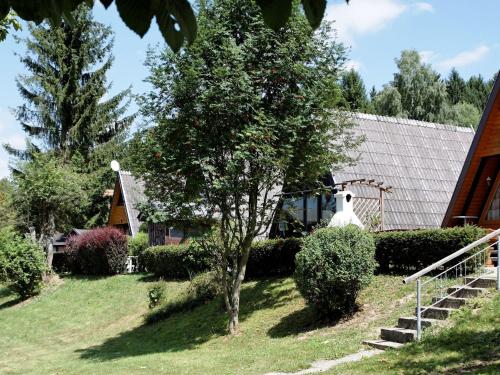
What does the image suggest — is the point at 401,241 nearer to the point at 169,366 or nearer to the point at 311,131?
the point at 311,131

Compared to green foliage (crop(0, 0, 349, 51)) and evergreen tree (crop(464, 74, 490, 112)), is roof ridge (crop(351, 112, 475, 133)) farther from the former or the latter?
evergreen tree (crop(464, 74, 490, 112))

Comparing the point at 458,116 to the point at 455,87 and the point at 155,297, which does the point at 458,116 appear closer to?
the point at 455,87

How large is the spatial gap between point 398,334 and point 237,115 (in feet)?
21.2

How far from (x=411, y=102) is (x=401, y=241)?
2963cm

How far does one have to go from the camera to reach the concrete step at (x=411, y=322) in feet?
36.0

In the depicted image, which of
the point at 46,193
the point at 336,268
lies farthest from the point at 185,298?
the point at 46,193

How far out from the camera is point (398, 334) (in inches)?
431

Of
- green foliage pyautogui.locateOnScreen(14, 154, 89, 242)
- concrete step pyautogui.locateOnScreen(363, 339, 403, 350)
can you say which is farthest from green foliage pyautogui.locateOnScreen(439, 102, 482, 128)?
concrete step pyautogui.locateOnScreen(363, 339, 403, 350)

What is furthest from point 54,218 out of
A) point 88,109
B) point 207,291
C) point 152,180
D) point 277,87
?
point 277,87

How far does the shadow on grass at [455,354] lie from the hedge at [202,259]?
9211 millimetres

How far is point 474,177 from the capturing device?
16250 mm

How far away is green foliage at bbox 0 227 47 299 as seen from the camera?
2694 centimetres

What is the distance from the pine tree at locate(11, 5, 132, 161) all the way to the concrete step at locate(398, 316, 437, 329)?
30552 millimetres

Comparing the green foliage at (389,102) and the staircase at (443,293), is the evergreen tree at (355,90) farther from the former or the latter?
the staircase at (443,293)
